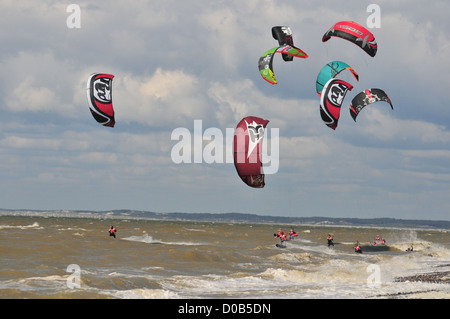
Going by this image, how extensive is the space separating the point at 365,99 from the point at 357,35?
128 inches

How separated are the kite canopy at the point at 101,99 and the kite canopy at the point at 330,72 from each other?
9.92m

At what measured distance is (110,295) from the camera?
787 inches

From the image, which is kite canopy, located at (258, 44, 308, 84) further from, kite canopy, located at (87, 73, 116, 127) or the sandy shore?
the sandy shore

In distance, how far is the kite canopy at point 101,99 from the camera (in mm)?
25953

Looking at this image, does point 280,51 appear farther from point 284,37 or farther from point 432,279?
point 432,279

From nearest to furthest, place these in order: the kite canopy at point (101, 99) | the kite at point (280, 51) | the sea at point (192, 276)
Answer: the sea at point (192, 276) < the kite canopy at point (101, 99) < the kite at point (280, 51)

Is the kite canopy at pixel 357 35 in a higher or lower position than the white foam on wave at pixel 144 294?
higher

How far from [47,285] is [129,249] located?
702 inches

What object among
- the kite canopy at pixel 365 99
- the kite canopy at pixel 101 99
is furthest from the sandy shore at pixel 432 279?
the kite canopy at pixel 101 99

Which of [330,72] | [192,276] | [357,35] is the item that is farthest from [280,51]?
[192,276]

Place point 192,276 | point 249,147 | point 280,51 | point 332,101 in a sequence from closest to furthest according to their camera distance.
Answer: point 249,147
point 192,276
point 332,101
point 280,51

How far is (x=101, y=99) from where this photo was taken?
2619 centimetres

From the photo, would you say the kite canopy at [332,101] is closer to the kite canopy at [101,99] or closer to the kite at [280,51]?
the kite at [280,51]
